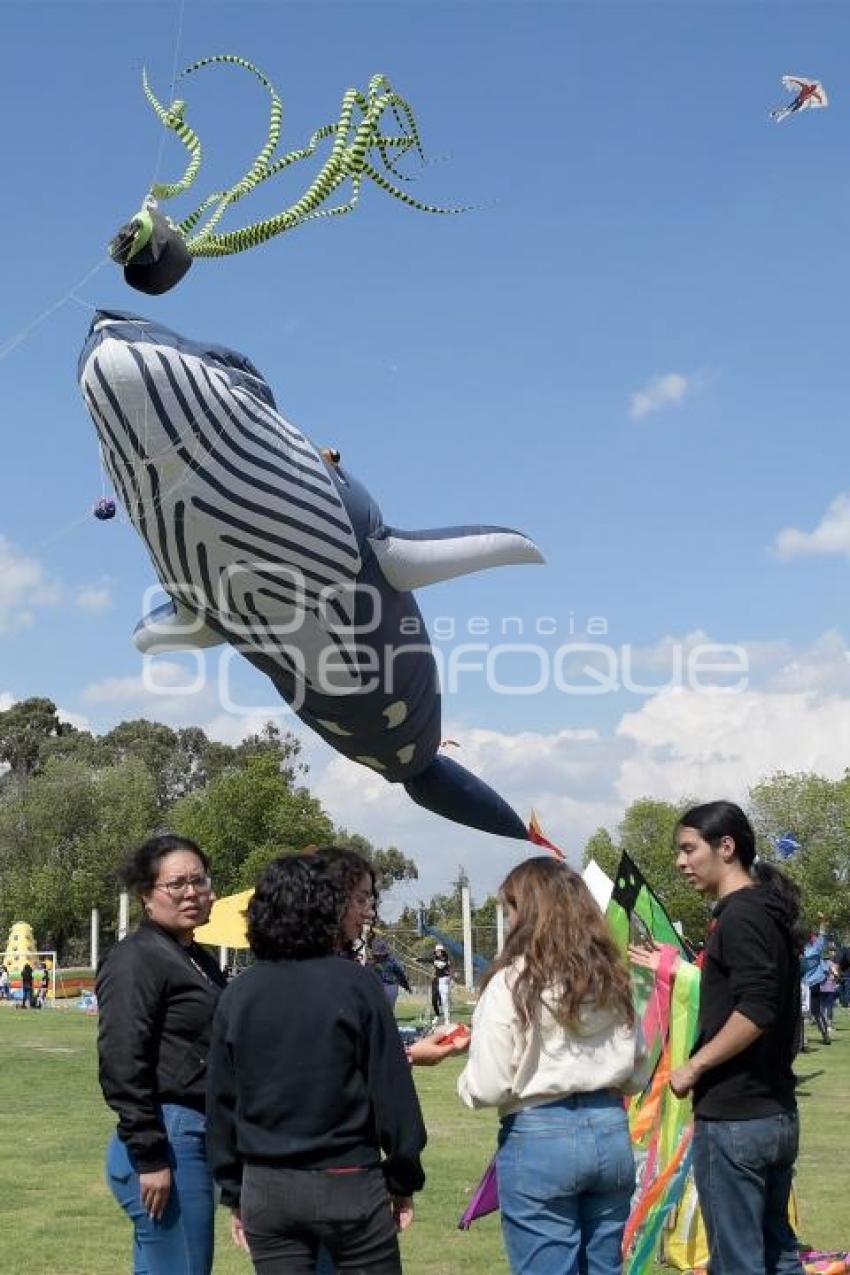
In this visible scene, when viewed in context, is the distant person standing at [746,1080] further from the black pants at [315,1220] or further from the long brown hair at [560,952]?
the black pants at [315,1220]

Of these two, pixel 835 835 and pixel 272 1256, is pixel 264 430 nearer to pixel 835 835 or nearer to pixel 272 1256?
pixel 272 1256

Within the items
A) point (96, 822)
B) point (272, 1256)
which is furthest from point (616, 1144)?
point (96, 822)

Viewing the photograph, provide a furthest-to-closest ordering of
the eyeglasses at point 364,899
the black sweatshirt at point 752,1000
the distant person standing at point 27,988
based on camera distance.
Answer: the distant person standing at point 27,988 → the eyeglasses at point 364,899 → the black sweatshirt at point 752,1000

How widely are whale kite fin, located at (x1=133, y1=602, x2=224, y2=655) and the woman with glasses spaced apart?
2906mm

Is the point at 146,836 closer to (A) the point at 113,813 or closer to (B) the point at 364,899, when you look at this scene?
(A) the point at 113,813

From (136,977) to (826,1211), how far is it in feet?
14.2

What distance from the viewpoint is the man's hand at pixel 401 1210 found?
305cm

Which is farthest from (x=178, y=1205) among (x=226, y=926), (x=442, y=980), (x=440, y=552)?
(x=442, y=980)

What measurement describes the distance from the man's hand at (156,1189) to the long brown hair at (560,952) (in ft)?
3.40

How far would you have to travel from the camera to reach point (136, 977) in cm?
352

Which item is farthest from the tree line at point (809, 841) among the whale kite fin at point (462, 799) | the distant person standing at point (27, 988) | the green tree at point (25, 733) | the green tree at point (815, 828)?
the whale kite fin at point (462, 799)

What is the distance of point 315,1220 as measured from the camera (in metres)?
2.88

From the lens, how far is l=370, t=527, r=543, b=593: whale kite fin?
6250 millimetres

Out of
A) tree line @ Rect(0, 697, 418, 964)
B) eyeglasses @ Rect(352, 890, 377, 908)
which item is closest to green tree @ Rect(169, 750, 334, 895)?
tree line @ Rect(0, 697, 418, 964)
